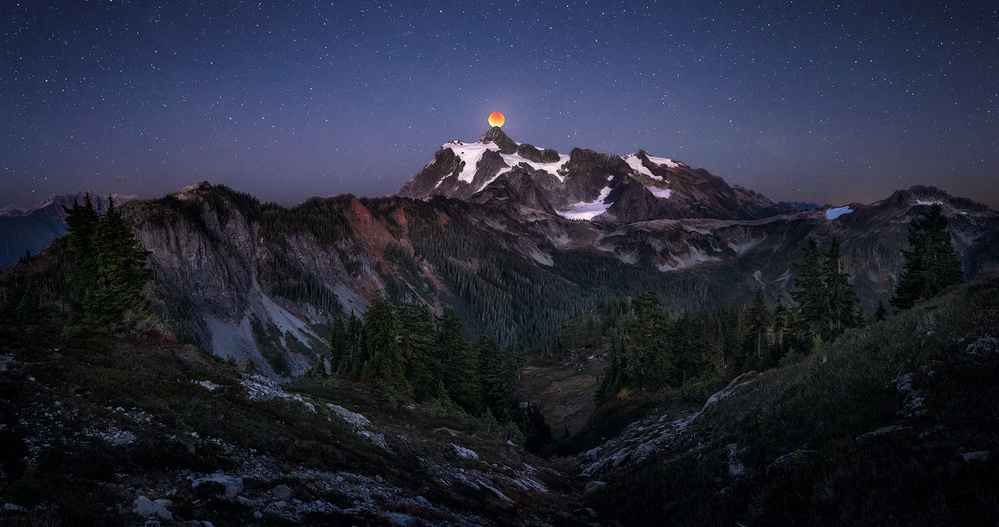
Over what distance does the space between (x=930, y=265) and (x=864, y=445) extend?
4230 cm

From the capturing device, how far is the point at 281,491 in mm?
8977

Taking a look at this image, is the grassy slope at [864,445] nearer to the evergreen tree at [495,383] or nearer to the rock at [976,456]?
the rock at [976,456]

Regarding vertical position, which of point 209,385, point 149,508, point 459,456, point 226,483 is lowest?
point 459,456

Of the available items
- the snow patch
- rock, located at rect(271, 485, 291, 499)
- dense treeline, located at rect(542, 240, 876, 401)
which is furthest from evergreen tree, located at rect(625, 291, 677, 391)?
rock, located at rect(271, 485, 291, 499)

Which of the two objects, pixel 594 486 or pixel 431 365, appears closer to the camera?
pixel 594 486

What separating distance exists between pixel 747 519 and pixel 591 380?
270 feet

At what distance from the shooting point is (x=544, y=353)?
451 feet

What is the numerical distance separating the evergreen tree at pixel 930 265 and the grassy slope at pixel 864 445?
25193 millimetres

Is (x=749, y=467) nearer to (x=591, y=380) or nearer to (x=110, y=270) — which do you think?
(x=110, y=270)

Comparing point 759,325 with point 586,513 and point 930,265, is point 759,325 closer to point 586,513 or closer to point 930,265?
point 930,265

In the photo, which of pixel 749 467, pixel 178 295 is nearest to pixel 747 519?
pixel 749 467

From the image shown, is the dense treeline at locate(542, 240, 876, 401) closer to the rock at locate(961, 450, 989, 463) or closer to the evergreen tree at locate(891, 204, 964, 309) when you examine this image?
the evergreen tree at locate(891, 204, 964, 309)

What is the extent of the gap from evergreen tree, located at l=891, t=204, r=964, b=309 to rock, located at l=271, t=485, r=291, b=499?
48.7 m

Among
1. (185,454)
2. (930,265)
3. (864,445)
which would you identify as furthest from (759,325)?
(185,454)
